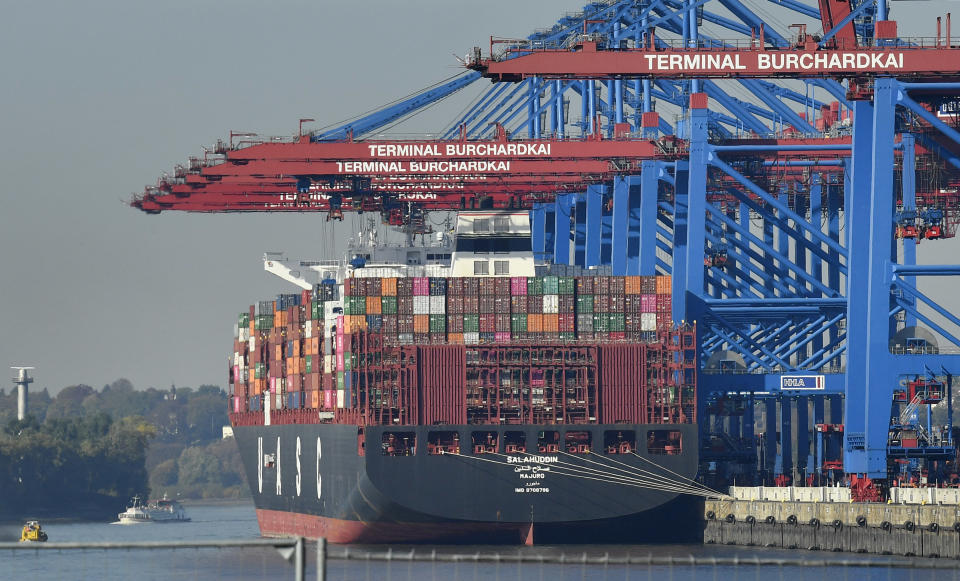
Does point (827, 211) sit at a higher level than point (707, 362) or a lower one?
higher

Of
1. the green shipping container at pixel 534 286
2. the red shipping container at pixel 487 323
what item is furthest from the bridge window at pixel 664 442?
the red shipping container at pixel 487 323

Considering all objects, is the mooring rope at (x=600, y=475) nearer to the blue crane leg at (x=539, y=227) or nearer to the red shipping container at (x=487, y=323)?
the red shipping container at (x=487, y=323)

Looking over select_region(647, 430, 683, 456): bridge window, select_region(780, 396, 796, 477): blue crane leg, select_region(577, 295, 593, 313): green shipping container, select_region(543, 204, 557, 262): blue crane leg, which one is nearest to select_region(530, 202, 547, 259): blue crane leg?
select_region(543, 204, 557, 262): blue crane leg

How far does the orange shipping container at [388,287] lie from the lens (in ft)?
227

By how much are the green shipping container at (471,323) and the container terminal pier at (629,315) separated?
0.28 ft

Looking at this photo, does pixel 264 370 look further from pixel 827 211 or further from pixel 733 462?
pixel 827 211

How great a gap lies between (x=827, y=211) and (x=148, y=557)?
37768 mm

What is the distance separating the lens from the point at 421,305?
6900cm

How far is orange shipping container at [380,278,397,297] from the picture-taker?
227 feet

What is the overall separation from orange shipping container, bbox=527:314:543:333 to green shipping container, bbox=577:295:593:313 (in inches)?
61.6

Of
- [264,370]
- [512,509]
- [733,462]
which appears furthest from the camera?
[264,370]

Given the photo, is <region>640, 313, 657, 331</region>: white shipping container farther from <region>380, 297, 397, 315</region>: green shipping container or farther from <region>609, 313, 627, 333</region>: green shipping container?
<region>380, 297, 397, 315</region>: green shipping container

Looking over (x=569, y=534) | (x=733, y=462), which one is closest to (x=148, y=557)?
(x=569, y=534)

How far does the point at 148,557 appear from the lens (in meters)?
69.2
